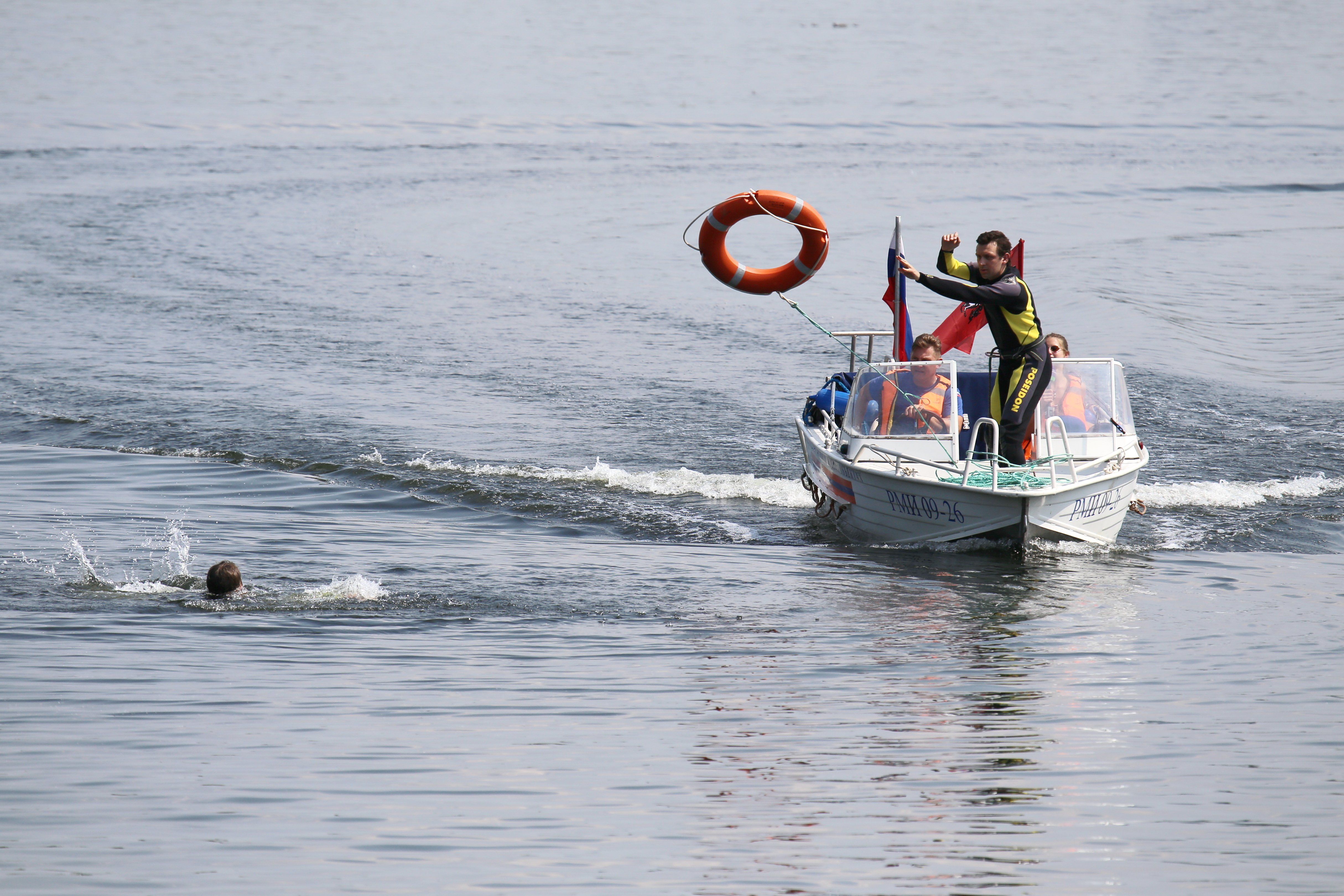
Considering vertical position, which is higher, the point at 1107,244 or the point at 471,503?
the point at 1107,244

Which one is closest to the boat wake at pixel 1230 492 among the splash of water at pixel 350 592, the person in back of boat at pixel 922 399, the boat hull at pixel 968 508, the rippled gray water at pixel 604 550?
the rippled gray water at pixel 604 550

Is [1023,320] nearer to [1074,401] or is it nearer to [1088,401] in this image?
[1074,401]

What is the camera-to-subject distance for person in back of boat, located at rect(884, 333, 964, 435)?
1495 cm

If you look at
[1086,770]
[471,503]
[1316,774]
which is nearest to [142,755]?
[1086,770]

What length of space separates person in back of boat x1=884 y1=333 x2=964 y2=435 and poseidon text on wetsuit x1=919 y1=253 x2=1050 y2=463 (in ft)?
1.72

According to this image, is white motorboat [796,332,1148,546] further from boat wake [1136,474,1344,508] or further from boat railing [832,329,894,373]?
boat wake [1136,474,1344,508]

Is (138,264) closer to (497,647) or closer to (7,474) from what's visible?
(7,474)

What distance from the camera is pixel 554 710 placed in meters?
9.39

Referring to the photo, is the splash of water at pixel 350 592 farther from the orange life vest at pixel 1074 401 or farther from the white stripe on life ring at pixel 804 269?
the orange life vest at pixel 1074 401

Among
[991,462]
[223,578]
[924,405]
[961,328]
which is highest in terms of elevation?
[961,328]

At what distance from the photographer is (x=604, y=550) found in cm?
1460

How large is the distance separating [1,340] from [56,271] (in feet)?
17.9

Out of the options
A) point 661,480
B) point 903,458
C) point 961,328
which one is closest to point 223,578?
point 903,458

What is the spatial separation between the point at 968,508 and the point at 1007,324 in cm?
177
